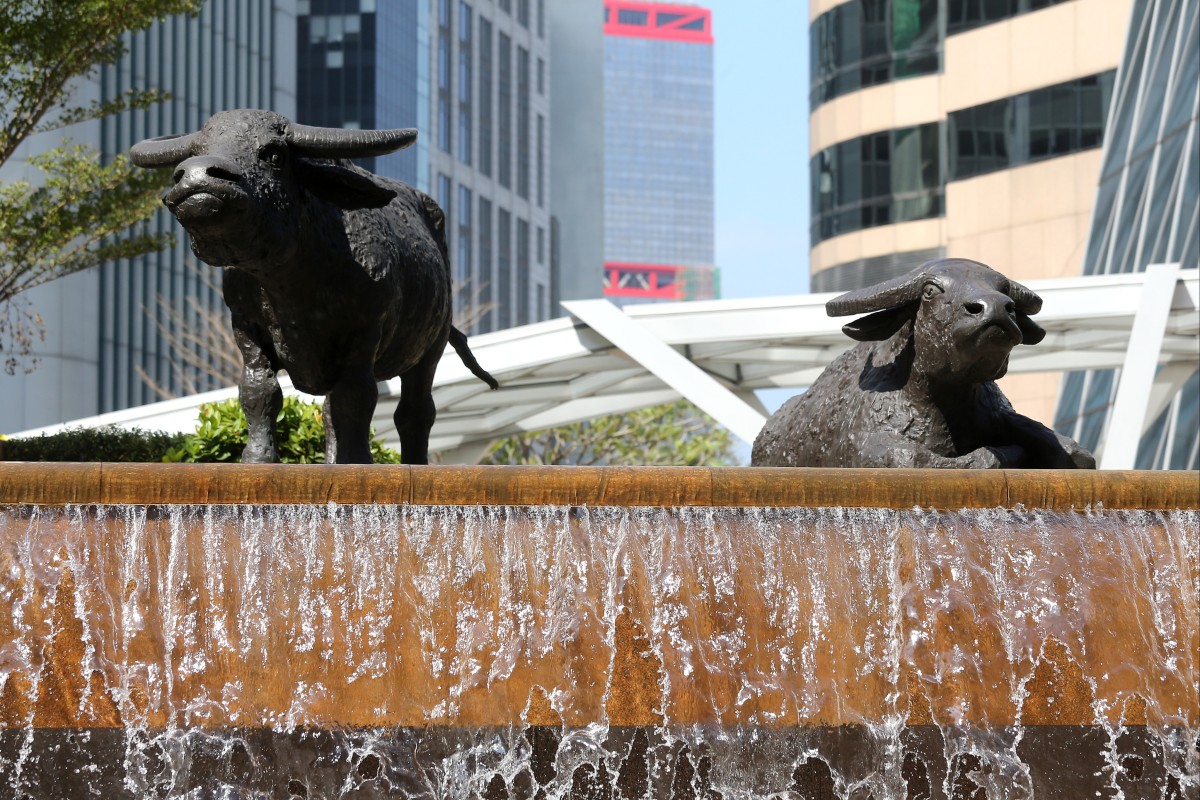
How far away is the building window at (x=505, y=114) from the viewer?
90688mm

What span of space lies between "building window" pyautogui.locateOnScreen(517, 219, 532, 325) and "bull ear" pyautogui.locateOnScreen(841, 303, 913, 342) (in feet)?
280

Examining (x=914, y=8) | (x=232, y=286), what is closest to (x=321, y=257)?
(x=232, y=286)

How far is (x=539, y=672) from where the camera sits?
16.0ft

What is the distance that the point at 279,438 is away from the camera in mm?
11070

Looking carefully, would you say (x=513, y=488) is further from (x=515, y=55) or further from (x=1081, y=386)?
(x=515, y=55)

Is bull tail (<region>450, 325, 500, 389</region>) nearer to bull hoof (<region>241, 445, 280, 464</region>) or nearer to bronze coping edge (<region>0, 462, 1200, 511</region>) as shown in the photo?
bull hoof (<region>241, 445, 280, 464</region>)

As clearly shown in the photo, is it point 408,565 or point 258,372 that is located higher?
point 258,372

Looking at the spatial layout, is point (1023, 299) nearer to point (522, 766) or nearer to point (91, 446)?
point (522, 766)

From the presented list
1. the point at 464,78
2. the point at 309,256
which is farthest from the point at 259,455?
the point at 464,78

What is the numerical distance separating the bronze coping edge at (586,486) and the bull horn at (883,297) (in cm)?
103

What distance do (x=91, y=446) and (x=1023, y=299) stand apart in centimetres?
887

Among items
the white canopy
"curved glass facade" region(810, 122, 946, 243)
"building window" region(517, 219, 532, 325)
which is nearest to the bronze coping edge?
the white canopy

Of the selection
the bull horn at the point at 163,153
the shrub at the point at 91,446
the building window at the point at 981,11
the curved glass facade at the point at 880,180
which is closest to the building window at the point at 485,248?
the curved glass facade at the point at 880,180

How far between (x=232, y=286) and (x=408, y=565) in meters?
1.49
